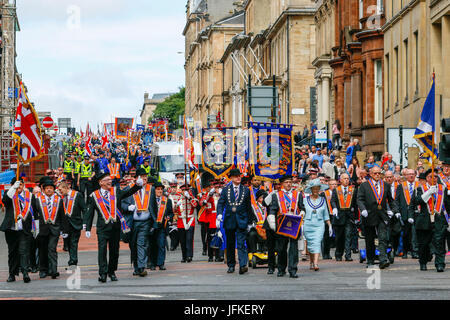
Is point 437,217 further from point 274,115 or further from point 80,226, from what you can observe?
point 274,115

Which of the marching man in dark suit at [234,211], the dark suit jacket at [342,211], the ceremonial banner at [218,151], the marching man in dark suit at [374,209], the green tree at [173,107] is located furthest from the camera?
the green tree at [173,107]

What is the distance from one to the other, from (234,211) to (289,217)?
110cm

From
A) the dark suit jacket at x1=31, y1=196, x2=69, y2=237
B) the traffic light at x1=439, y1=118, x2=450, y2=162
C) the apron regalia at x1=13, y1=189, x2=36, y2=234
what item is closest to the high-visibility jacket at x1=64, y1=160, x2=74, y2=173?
the dark suit jacket at x1=31, y1=196, x2=69, y2=237

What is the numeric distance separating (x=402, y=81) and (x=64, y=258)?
17.8 meters

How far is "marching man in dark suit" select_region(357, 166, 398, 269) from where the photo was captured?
19594 mm

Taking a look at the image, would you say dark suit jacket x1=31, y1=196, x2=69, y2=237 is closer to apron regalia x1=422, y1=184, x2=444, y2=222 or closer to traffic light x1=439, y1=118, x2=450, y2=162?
apron regalia x1=422, y1=184, x2=444, y2=222

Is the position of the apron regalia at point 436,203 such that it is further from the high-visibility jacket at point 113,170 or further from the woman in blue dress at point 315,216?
the high-visibility jacket at point 113,170

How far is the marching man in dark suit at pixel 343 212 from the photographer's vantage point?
22.4 meters

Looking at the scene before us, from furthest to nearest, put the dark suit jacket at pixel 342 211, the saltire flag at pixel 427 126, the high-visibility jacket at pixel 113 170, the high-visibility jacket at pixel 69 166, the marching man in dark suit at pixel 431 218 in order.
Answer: the high-visibility jacket at pixel 69 166 < the high-visibility jacket at pixel 113 170 < the dark suit jacket at pixel 342 211 < the saltire flag at pixel 427 126 < the marching man in dark suit at pixel 431 218

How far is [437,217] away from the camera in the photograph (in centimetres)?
1897

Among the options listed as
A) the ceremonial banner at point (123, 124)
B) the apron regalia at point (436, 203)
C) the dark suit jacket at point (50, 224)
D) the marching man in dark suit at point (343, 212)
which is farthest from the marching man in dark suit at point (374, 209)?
the ceremonial banner at point (123, 124)

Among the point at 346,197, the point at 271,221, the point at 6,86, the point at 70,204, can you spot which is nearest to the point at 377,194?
the point at 271,221

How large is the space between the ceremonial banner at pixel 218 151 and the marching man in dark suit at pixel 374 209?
10952 millimetres
